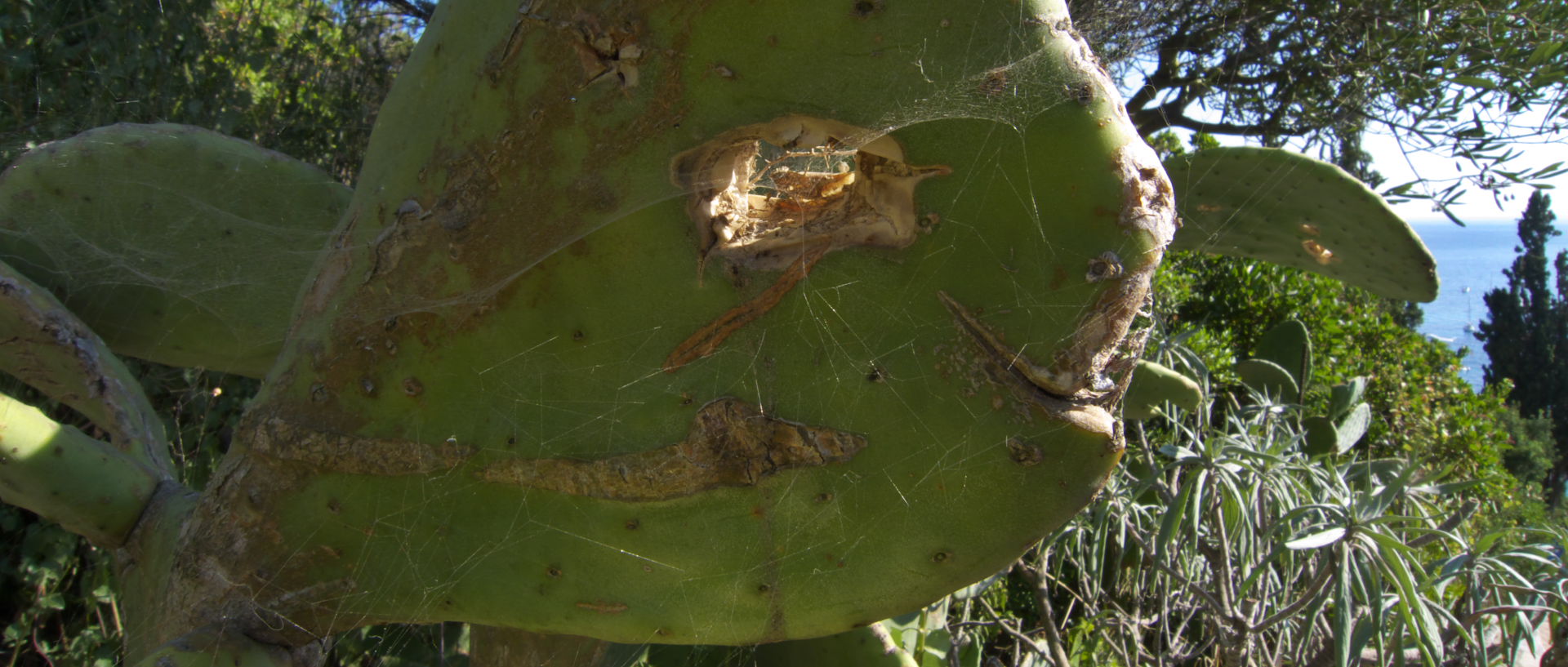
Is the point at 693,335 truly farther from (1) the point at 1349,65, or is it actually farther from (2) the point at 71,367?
(1) the point at 1349,65

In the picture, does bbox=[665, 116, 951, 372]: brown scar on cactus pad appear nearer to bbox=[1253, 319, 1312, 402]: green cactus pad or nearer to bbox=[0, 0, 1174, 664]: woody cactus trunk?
bbox=[0, 0, 1174, 664]: woody cactus trunk

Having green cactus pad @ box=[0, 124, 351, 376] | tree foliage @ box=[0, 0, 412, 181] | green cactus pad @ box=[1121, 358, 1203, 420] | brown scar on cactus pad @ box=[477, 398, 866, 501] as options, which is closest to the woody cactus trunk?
brown scar on cactus pad @ box=[477, 398, 866, 501]

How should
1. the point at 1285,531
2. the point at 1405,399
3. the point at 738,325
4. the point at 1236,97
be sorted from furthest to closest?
the point at 1405,399
the point at 1236,97
the point at 1285,531
the point at 738,325

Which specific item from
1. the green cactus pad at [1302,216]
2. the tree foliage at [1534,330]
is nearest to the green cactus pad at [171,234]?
the green cactus pad at [1302,216]

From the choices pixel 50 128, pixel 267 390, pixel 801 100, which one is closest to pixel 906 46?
pixel 801 100

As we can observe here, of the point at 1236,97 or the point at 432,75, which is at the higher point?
the point at 432,75

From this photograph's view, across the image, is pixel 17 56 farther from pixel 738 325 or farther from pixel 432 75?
pixel 738 325
